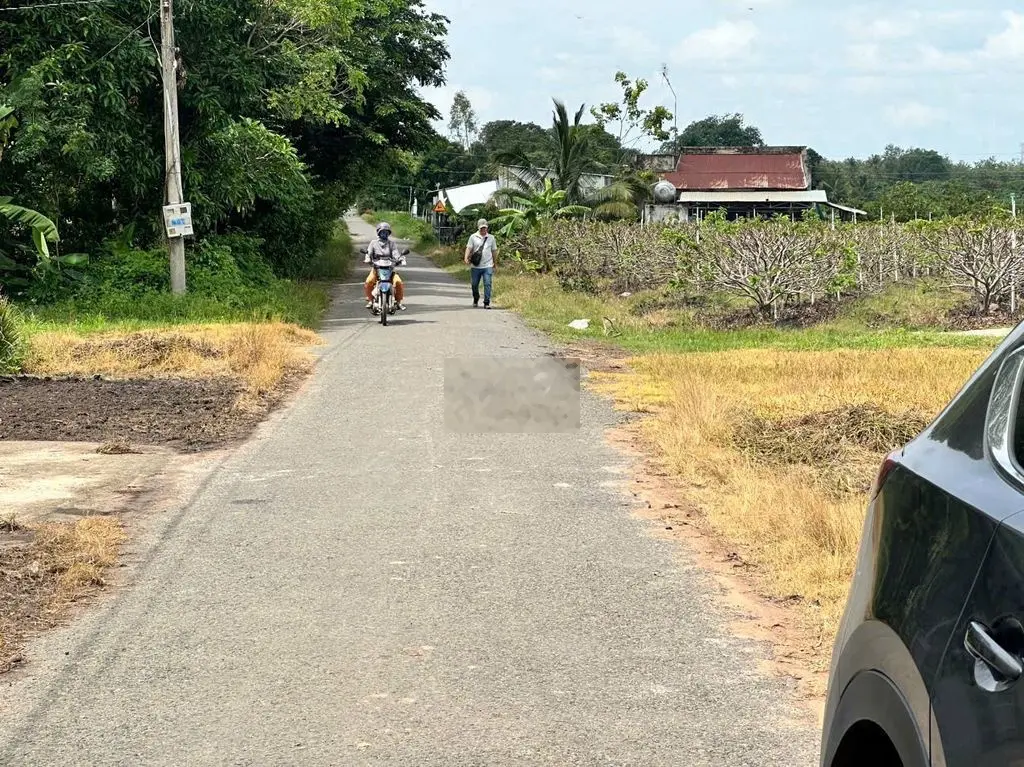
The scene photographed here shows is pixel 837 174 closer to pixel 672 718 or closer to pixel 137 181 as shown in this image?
pixel 137 181

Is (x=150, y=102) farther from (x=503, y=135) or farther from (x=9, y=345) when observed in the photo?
(x=503, y=135)

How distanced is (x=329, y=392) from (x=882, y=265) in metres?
16.2

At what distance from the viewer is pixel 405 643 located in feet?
18.8

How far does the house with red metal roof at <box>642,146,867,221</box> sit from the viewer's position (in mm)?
61719

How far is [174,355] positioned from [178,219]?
6800 mm

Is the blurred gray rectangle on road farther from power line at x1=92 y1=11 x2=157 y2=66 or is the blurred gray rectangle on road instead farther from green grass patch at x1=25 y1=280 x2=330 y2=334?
power line at x1=92 y1=11 x2=157 y2=66

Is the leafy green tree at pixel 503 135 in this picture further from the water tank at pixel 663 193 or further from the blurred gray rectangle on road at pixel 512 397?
the blurred gray rectangle on road at pixel 512 397

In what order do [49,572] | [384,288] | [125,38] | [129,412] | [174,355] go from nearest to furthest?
[49,572]
[129,412]
[174,355]
[384,288]
[125,38]

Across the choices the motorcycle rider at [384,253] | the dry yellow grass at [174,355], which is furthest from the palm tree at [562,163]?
the dry yellow grass at [174,355]

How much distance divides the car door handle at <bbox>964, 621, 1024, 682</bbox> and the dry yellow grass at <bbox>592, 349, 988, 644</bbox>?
3.71 meters

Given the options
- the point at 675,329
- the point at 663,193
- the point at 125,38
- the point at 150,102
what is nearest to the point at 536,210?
the point at 663,193

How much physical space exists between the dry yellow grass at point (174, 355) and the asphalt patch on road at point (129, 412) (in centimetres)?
54

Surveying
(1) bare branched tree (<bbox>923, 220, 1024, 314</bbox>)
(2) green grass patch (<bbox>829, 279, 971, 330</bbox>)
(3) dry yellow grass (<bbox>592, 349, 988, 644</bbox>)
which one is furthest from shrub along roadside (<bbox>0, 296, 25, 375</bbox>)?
(1) bare branched tree (<bbox>923, 220, 1024, 314</bbox>)

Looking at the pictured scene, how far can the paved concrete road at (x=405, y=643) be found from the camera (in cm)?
466
